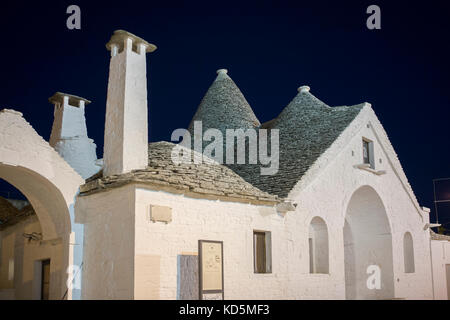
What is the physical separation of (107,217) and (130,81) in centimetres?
367

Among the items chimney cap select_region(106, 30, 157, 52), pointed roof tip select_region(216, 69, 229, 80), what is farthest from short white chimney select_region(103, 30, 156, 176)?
Result: pointed roof tip select_region(216, 69, 229, 80)

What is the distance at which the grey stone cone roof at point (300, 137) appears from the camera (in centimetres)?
1600

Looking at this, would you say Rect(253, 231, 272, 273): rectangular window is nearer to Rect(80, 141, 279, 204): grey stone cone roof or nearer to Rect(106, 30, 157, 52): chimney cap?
Rect(80, 141, 279, 204): grey stone cone roof

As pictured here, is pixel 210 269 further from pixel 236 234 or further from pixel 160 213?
pixel 160 213

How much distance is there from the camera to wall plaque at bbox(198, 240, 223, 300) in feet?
39.1

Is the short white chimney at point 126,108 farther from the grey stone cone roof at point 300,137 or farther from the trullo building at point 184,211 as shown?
the grey stone cone roof at point 300,137

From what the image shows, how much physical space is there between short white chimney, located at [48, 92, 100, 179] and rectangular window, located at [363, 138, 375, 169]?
9.89 m

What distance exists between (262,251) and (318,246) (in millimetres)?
2868

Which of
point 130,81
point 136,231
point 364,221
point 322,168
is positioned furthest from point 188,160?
point 364,221

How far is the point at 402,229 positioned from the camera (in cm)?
2039

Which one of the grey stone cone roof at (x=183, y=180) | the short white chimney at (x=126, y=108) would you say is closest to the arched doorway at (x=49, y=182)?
the grey stone cone roof at (x=183, y=180)

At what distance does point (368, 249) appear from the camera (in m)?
19.8

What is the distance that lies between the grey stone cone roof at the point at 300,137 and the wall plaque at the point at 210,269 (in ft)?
10.7

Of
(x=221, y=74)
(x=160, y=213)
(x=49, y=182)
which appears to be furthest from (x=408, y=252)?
(x=49, y=182)
